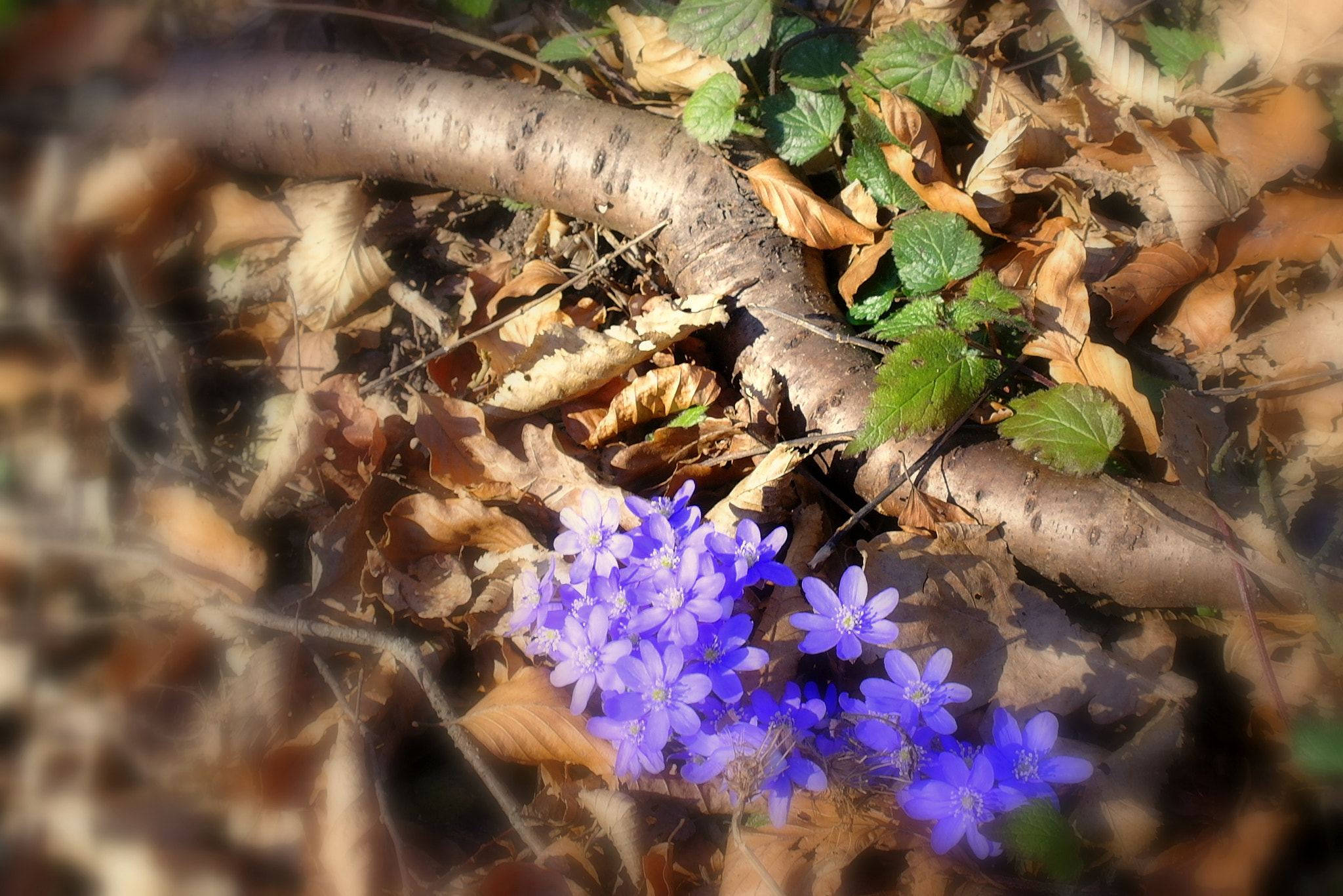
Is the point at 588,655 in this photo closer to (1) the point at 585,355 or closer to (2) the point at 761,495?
(2) the point at 761,495

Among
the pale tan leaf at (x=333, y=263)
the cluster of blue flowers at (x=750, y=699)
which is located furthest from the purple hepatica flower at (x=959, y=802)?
the pale tan leaf at (x=333, y=263)

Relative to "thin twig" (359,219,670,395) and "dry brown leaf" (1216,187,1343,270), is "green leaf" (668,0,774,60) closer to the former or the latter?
"thin twig" (359,219,670,395)

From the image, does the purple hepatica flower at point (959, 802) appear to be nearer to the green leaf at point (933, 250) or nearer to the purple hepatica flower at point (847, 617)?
the purple hepatica flower at point (847, 617)

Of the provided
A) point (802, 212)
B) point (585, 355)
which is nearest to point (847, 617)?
point (585, 355)

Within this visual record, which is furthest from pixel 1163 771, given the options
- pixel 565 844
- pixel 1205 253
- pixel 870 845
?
pixel 1205 253

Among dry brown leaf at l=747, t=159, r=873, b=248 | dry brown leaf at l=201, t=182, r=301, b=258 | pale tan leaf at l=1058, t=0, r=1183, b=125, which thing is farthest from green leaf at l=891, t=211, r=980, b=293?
dry brown leaf at l=201, t=182, r=301, b=258
